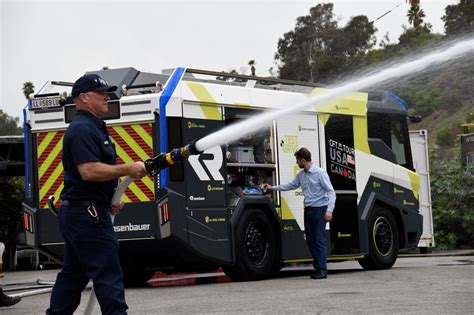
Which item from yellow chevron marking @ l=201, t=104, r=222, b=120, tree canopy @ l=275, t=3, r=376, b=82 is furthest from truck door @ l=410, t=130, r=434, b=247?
tree canopy @ l=275, t=3, r=376, b=82

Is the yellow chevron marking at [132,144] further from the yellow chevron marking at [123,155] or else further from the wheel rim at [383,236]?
the wheel rim at [383,236]

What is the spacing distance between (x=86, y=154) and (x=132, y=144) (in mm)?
6323

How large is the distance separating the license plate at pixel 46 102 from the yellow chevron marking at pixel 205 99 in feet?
6.47

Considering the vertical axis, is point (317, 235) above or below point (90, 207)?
below

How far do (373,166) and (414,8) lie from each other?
66346 mm

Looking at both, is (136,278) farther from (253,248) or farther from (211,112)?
(211,112)

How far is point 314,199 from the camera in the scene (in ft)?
47.7

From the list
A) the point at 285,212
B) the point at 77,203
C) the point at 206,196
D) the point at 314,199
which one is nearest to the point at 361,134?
the point at 285,212

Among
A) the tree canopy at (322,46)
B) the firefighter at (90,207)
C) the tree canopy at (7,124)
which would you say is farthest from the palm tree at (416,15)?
the firefighter at (90,207)

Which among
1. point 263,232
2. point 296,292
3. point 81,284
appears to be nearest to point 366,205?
point 263,232

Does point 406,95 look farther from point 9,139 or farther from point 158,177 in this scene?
point 158,177

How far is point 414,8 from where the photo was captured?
80812mm

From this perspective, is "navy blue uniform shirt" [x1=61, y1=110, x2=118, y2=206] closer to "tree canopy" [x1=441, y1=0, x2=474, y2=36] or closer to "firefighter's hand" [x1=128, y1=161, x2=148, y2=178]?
"firefighter's hand" [x1=128, y1=161, x2=148, y2=178]

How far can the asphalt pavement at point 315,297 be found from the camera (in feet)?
32.6
